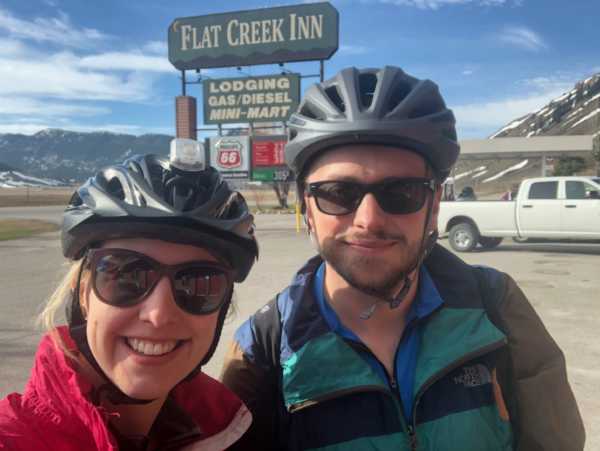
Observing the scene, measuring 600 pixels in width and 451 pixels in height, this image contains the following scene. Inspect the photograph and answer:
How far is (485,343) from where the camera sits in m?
1.73

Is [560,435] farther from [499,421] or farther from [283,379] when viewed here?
[283,379]

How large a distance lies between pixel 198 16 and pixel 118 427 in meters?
24.9

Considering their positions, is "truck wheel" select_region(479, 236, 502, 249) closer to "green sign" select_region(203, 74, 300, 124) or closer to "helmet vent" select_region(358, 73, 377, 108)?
"green sign" select_region(203, 74, 300, 124)

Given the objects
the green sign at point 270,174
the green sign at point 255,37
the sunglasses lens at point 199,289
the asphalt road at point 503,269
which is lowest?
the asphalt road at point 503,269

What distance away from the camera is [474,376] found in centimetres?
172

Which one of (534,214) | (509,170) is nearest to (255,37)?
(534,214)

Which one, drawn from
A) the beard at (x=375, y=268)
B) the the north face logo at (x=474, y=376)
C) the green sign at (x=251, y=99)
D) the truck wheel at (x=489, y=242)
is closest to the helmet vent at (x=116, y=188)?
the beard at (x=375, y=268)

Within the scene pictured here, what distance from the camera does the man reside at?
166 cm

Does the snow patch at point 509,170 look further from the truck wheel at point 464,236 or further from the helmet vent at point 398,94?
the helmet vent at point 398,94

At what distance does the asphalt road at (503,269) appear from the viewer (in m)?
4.71

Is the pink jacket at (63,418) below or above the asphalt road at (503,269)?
above

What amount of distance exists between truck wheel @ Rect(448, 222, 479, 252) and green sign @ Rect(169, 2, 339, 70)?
12.2 metres

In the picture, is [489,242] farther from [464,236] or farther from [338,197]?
[338,197]

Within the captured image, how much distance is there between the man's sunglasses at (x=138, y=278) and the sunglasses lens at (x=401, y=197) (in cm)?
76
